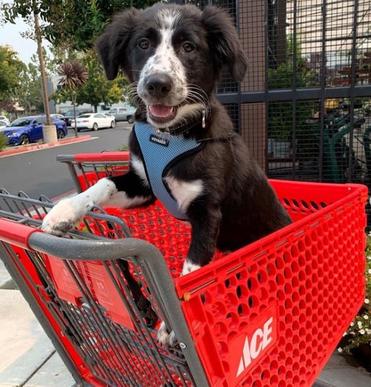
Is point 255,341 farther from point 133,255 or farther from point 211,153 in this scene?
point 211,153

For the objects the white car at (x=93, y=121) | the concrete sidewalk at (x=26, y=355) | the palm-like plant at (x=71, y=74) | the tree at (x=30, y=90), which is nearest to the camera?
the concrete sidewalk at (x=26, y=355)

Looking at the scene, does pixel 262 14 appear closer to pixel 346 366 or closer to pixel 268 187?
pixel 268 187

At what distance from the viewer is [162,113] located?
1.88 m

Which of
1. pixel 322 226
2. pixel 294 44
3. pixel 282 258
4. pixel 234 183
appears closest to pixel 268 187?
pixel 234 183

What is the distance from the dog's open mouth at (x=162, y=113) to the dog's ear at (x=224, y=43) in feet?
1.09

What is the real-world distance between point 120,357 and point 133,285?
1.53 ft

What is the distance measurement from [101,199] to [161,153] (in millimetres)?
335

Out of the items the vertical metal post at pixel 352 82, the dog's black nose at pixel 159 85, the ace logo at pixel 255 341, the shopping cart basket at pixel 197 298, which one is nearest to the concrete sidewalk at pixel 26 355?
the shopping cart basket at pixel 197 298

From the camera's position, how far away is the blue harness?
1.87 metres

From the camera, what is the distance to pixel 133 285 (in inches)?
55.7

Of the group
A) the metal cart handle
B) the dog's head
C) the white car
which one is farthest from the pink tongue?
the white car

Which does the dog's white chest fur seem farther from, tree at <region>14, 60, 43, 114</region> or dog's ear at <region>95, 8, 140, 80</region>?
tree at <region>14, 60, 43, 114</region>

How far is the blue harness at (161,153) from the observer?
6.15 ft

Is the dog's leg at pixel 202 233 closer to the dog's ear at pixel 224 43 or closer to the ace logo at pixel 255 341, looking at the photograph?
the ace logo at pixel 255 341
